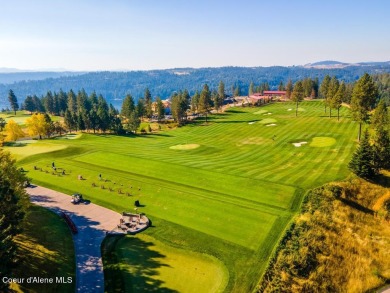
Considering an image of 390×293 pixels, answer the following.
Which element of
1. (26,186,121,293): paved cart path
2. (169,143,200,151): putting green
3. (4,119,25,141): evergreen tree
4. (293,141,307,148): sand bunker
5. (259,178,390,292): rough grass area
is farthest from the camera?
(4,119,25,141): evergreen tree

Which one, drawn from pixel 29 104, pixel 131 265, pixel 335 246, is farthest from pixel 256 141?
pixel 29 104

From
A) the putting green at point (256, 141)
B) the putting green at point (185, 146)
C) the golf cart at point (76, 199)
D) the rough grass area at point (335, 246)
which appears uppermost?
the putting green at point (256, 141)

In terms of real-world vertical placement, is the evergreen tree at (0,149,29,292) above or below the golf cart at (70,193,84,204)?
above

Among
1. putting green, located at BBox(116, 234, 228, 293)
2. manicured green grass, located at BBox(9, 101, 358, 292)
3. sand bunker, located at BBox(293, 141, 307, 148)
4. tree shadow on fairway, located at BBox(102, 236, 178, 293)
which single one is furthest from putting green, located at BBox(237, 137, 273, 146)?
tree shadow on fairway, located at BBox(102, 236, 178, 293)

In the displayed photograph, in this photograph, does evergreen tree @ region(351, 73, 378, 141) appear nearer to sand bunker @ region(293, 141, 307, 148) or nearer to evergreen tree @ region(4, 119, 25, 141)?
sand bunker @ region(293, 141, 307, 148)

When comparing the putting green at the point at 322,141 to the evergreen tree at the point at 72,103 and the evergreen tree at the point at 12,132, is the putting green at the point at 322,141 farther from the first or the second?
the evergreen tree at the point at 72,103

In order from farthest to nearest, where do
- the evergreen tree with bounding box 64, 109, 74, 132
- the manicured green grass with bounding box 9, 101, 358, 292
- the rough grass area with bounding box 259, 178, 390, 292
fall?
the evergreen tree with bounding box 64, 109, 74, 132 → the manicured green grass with bounding box 9, 101, 358, 292 → the rough grass area with bounding box 259, 178, 390, 292

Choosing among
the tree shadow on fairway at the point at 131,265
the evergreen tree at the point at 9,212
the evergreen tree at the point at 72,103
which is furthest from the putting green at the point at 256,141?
the evergreen tree at the point at 72,103
